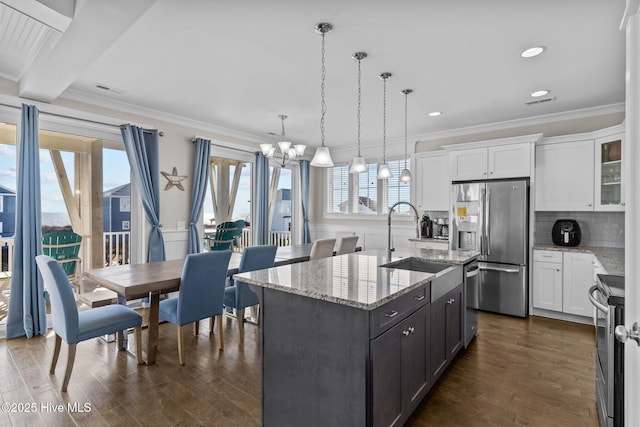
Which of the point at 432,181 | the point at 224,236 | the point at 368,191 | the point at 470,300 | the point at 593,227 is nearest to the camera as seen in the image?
the point at 470,300

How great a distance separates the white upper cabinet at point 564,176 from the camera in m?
4.12

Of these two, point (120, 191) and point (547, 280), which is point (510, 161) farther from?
point (120, 191)

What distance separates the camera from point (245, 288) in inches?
133

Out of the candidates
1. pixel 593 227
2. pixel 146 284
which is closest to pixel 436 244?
pixel 593 227

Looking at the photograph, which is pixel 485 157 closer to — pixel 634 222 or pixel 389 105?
pixel 389 105

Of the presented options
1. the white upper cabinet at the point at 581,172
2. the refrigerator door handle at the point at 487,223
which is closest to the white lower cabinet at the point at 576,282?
the white upper cabinet at the point at 581,172

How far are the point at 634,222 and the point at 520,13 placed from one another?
6.10ft

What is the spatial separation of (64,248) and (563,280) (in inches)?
234

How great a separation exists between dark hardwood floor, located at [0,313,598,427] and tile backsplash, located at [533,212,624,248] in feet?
4.84

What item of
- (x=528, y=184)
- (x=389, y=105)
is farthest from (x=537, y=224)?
(x=389, y=105)

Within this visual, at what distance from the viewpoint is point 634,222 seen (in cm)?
106

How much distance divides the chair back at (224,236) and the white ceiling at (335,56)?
1879 mm

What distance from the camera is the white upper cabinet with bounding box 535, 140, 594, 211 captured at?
412cm

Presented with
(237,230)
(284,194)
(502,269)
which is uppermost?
(284,194)
